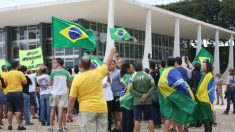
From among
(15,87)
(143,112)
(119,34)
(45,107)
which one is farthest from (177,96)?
(119,34)

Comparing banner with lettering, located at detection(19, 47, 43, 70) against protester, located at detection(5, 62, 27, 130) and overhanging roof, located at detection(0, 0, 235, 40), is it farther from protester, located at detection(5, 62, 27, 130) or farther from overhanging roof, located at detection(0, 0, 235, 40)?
overhanging roof, located at detection(0, 0, 235, 40)

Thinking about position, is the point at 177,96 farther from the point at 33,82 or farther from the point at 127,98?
the point at 33,82

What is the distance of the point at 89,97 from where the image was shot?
611cm

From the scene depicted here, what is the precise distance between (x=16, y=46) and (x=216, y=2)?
2744cm

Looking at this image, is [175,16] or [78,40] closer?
[78,40]

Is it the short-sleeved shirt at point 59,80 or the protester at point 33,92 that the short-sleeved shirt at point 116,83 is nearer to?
the short-sleeved shirt at point 59,80

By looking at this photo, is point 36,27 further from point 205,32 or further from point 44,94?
point 44,94

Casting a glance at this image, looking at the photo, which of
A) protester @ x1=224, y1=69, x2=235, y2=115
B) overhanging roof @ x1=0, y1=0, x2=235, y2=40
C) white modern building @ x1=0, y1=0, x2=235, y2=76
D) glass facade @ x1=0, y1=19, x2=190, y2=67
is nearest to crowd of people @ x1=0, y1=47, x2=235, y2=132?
protester @ x1=224, y1=69, x2=235, y2=115

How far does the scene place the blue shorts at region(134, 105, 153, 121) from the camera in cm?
857

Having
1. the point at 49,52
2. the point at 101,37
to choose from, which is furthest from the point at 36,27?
the point at 101,37

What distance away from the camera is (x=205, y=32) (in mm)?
46156

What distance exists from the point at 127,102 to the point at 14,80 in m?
3.40

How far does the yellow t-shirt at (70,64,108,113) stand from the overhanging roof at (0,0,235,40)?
69.7 feet

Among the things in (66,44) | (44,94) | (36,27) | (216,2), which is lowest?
(44,94)
